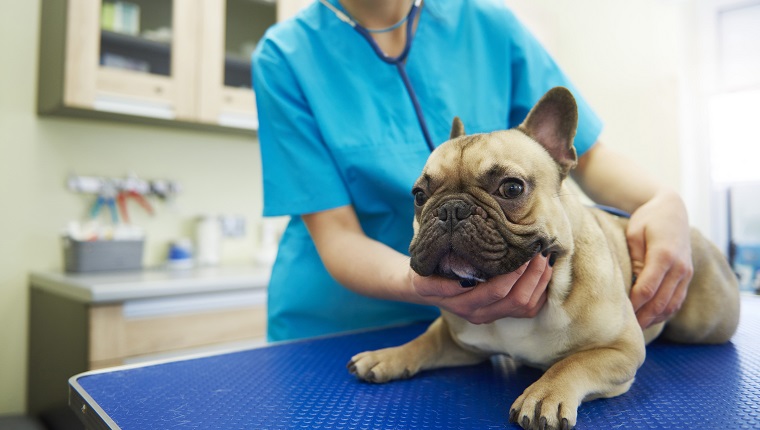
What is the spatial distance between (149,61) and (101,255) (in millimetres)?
809

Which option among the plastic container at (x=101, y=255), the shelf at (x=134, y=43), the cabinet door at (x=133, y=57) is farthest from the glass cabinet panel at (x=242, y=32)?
the plastic container at (x=101, y=255)

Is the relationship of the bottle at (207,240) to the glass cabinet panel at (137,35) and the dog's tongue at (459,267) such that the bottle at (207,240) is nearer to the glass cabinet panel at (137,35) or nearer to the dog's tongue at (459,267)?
the glass cabinet panel at (137,35)

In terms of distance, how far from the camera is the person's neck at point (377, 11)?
3.82 ft

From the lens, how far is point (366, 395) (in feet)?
2.69

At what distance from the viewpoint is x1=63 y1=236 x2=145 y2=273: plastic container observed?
7.05 feet

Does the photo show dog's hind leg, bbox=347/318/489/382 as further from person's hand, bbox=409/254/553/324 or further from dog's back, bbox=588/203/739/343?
dog's back, bbox=588/203/739/343

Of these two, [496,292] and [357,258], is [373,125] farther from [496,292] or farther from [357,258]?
[496,292]

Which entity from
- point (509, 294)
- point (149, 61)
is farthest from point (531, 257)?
point (149, 61)

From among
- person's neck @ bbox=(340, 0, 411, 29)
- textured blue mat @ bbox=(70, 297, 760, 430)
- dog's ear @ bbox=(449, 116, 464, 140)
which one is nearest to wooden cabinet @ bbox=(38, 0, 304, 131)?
person's neck @ bbox=(340, 0, 411, 29)

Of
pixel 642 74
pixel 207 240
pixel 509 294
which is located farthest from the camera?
pixel 642 74

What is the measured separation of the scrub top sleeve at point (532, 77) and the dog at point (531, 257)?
0.95 feet

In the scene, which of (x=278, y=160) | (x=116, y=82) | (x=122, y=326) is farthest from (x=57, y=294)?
(x=278, y=160)

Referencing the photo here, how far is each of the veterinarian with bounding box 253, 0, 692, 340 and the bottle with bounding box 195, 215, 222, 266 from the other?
139cm

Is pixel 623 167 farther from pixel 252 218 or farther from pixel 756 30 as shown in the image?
pixel 756 30
